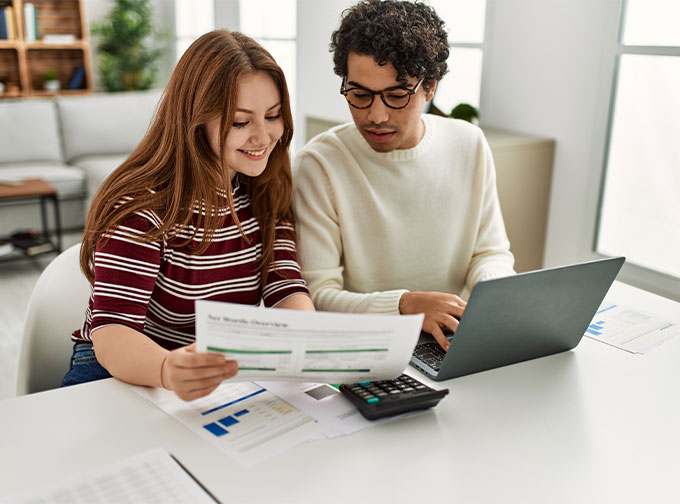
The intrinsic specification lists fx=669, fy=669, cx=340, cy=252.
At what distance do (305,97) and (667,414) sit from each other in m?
3.25

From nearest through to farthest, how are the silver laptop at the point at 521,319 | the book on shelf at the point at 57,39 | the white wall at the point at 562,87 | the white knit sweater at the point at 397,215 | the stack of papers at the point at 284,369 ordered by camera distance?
the stack of papers at the point at 284,369, the silver laptop at the point at 521,319, the white knit sweater at the point at 397,215, the white wall at the point at 562,87, the book on shelf at the point at 57,39

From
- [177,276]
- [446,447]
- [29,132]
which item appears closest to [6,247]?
[29,132]

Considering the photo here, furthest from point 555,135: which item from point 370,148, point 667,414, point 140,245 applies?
point 140,245

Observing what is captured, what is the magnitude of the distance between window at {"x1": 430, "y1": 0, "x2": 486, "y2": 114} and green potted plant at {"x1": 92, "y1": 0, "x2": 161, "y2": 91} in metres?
3.50

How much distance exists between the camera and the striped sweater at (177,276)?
3.66 feet

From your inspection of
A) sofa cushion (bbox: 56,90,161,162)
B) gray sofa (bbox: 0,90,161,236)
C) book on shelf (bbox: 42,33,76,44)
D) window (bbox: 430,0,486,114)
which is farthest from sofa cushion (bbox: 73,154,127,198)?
window (bbox: 430,0,486,114)

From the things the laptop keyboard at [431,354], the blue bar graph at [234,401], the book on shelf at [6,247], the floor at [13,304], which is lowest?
the floor at [13,304]

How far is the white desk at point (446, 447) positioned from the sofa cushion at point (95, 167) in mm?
3442

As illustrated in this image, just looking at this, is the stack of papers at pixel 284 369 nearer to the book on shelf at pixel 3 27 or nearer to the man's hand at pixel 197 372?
the man's hand at pixel 197 372

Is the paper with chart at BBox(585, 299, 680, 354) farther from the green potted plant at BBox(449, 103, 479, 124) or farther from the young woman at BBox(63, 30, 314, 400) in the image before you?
the green potted plant at BBox(449, 103, 479, 124)

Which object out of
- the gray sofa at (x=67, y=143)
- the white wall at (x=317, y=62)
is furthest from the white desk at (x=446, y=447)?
the gray sofa at (x=67, y=143)

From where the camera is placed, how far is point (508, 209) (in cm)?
245

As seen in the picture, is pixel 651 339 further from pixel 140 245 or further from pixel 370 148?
pixel 140 245

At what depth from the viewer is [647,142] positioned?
7.22ft
